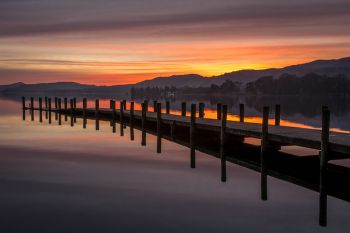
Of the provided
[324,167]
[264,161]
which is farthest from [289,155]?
[324,167]

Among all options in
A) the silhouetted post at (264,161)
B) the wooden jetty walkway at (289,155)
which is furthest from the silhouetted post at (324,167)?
the silhouetted post at (264,161)

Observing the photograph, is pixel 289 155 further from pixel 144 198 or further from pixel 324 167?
pixel 144 198

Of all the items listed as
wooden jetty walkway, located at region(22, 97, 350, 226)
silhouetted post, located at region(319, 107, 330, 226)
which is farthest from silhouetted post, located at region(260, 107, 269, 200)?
silhouetted post, located at region(319, 107, 330, 226)

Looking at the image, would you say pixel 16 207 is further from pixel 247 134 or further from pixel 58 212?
pixel 247 134

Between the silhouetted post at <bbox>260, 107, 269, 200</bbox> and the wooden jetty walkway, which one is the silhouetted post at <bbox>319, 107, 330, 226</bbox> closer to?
the wooden jetty walkway

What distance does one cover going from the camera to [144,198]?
1508 cm

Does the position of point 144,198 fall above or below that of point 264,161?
below

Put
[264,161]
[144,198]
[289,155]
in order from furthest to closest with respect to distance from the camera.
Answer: [289,155], [144,198], [264,161]

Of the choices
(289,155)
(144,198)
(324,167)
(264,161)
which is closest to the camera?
(324,167)

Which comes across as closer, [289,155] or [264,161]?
[264,161]

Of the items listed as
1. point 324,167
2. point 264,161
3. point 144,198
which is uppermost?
point 324,167

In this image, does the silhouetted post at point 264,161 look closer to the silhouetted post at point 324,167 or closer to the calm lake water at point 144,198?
the calm lake water at point 144,198

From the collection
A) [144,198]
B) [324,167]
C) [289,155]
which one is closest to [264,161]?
[289,155]

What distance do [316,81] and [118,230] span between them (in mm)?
181800
